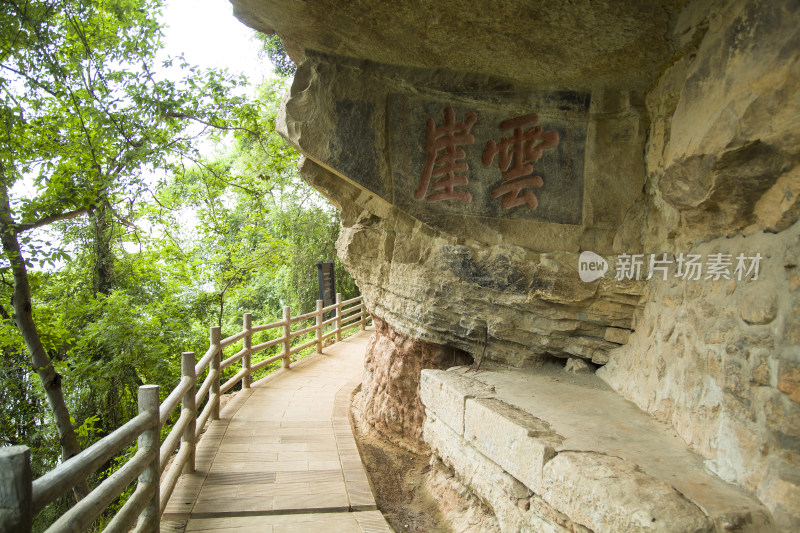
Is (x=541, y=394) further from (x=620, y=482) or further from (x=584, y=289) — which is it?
(x=620, y=482)

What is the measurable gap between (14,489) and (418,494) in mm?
2938

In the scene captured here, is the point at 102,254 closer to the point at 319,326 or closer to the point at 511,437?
the point at 319,326

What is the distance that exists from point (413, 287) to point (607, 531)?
94.6 inches

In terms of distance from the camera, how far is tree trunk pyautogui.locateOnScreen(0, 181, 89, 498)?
411 centimetres

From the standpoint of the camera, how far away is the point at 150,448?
2449 mm

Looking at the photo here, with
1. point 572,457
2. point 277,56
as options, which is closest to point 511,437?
point 572,457

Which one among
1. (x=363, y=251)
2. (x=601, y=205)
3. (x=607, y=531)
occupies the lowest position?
(x=607, y=531)

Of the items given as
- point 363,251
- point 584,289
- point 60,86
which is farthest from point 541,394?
point 60,86

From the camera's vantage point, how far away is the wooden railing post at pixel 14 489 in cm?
129

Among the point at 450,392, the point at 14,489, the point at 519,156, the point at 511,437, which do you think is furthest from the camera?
the point at 519,156

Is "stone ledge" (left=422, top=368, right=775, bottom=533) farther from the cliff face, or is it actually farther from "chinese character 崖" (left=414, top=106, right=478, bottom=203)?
"chinese character 崖" (left=414, top=106, right=478, bottom=203)

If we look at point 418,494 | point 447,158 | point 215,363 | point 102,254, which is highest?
point 447,158

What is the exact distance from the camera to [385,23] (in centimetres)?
316

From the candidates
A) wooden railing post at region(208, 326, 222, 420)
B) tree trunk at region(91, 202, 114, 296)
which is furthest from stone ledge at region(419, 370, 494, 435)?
tree trunk at region(91, 202, 114, 296)
